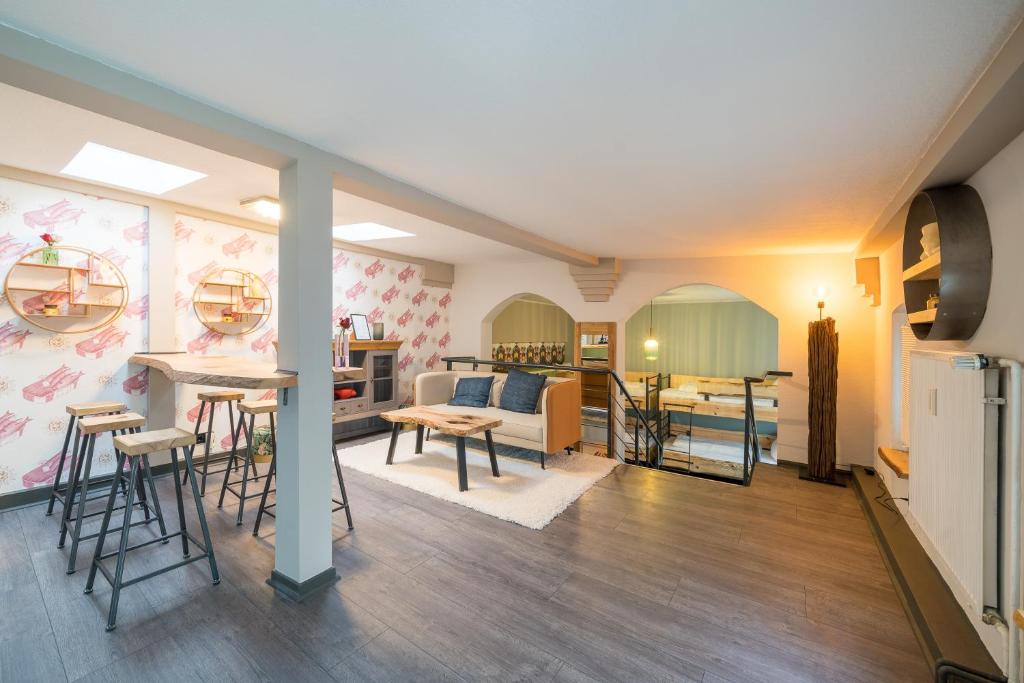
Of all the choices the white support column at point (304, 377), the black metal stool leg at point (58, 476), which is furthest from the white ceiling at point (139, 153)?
the black metal stool leg at point (58, 476)

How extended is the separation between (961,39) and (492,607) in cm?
273

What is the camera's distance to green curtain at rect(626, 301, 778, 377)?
8.05 m

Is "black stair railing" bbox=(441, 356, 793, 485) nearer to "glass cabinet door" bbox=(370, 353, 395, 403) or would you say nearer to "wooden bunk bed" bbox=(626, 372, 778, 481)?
"wooden bunk bed" bbox=(626, 372, 778, 481)

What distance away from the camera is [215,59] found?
1.46 meters

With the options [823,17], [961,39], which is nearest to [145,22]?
[823,17]

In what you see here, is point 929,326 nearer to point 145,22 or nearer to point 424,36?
point 424,36

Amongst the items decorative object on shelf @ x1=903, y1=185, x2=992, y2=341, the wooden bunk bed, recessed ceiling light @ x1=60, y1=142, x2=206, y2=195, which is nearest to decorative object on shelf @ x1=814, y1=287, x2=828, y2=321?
decorative object on shelf @ x1=903, y1=185, x2=992, y2=341

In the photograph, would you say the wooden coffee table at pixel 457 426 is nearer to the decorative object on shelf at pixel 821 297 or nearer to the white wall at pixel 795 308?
the white wall at pixel 795 308

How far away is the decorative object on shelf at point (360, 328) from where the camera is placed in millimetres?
5379

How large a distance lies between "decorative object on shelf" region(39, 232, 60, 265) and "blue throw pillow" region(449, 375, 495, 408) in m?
3.57

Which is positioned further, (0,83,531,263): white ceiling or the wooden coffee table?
the wooden coffee table

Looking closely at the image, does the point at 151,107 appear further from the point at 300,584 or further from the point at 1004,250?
the point at 1004,250

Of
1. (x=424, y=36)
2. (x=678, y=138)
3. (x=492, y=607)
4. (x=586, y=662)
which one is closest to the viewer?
(x=424, y=36)

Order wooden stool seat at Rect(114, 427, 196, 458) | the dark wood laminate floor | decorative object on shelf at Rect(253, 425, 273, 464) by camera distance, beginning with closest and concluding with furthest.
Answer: the dark wood laminate floor
wooden stool seat at Rect(114, 427, 196, 458)
decorative object on shelf at Rect(253, 425, 273, 464)
